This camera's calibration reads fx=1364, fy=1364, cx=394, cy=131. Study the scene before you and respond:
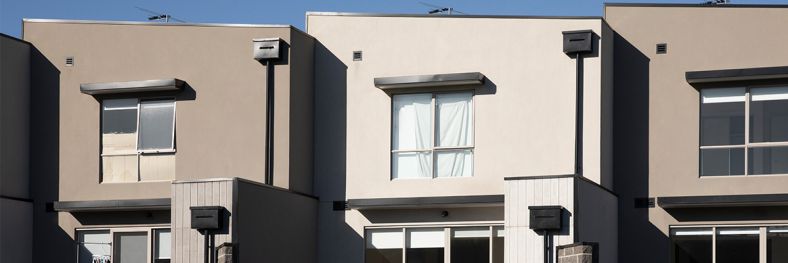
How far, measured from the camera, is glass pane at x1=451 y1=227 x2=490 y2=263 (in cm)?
2505

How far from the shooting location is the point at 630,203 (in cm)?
2483

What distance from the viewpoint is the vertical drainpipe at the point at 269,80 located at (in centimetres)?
2562

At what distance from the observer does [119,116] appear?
26922 millimetres

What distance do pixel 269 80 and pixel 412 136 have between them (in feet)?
9.57

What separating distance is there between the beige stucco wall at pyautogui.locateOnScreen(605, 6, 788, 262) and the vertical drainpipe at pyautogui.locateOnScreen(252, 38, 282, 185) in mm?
6288

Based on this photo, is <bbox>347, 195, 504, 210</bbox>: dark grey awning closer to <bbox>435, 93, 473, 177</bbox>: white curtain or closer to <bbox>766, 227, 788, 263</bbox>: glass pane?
<bbox>435, 93, 473, 177</bbox>: white curtain

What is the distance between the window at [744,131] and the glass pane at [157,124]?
1009cm

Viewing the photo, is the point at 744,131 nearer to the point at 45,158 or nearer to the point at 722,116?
the point at 722,116

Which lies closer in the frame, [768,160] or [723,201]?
[723,201]

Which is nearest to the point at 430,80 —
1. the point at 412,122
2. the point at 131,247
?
the point at 412,122

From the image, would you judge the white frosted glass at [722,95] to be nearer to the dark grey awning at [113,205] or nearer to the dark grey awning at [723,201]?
the dark grey awning at [723,201]

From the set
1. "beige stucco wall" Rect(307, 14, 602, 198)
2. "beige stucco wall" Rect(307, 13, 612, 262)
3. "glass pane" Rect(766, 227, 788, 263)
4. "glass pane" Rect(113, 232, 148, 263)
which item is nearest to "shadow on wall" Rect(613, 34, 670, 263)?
"beige stucco wall" Rect(307, 13, 612, 262)

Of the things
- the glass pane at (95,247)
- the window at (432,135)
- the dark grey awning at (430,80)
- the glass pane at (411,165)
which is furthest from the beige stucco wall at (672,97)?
the glass pane at (95,247)

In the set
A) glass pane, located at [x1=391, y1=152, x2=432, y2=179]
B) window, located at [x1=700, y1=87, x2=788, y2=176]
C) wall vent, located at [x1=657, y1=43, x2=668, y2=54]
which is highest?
wall vent, located at [x1=657, y1=43, x2=668, y2=54]
